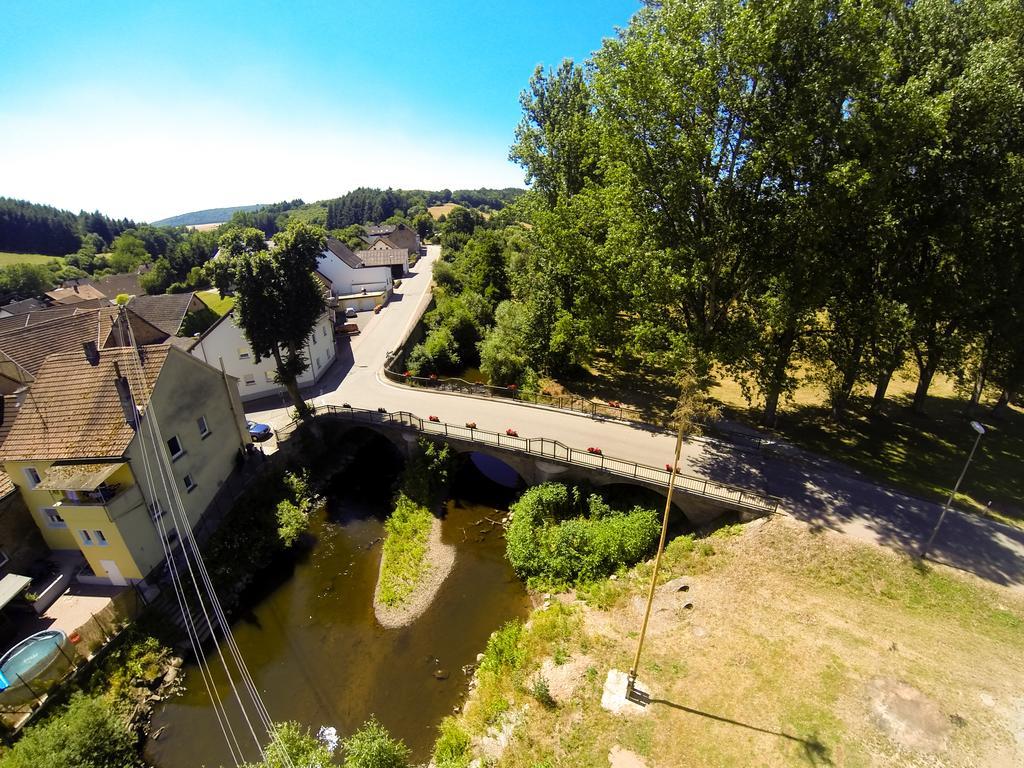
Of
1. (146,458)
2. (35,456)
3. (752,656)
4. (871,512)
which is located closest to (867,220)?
(871,512)

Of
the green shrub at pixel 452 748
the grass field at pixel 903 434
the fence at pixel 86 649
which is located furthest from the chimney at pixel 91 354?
the grass field at pixel 903 434

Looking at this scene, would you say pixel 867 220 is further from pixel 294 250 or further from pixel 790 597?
pixel 294 250

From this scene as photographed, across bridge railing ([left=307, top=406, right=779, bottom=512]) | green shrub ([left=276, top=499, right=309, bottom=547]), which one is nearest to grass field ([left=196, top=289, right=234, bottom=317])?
bridge railing ([left=307, top=406, right=779, bottom=512])

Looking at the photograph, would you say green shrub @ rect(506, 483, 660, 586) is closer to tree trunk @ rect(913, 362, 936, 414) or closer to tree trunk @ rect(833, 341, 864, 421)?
tree trunk @ rect(833, 341, 864, 421)

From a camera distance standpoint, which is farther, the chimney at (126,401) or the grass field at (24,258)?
the grass field at (24,258)

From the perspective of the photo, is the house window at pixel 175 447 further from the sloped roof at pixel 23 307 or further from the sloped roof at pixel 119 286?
the sloped roof at pixel 119 286

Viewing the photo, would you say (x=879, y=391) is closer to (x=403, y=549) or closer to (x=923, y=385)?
(x=923, y=385)
